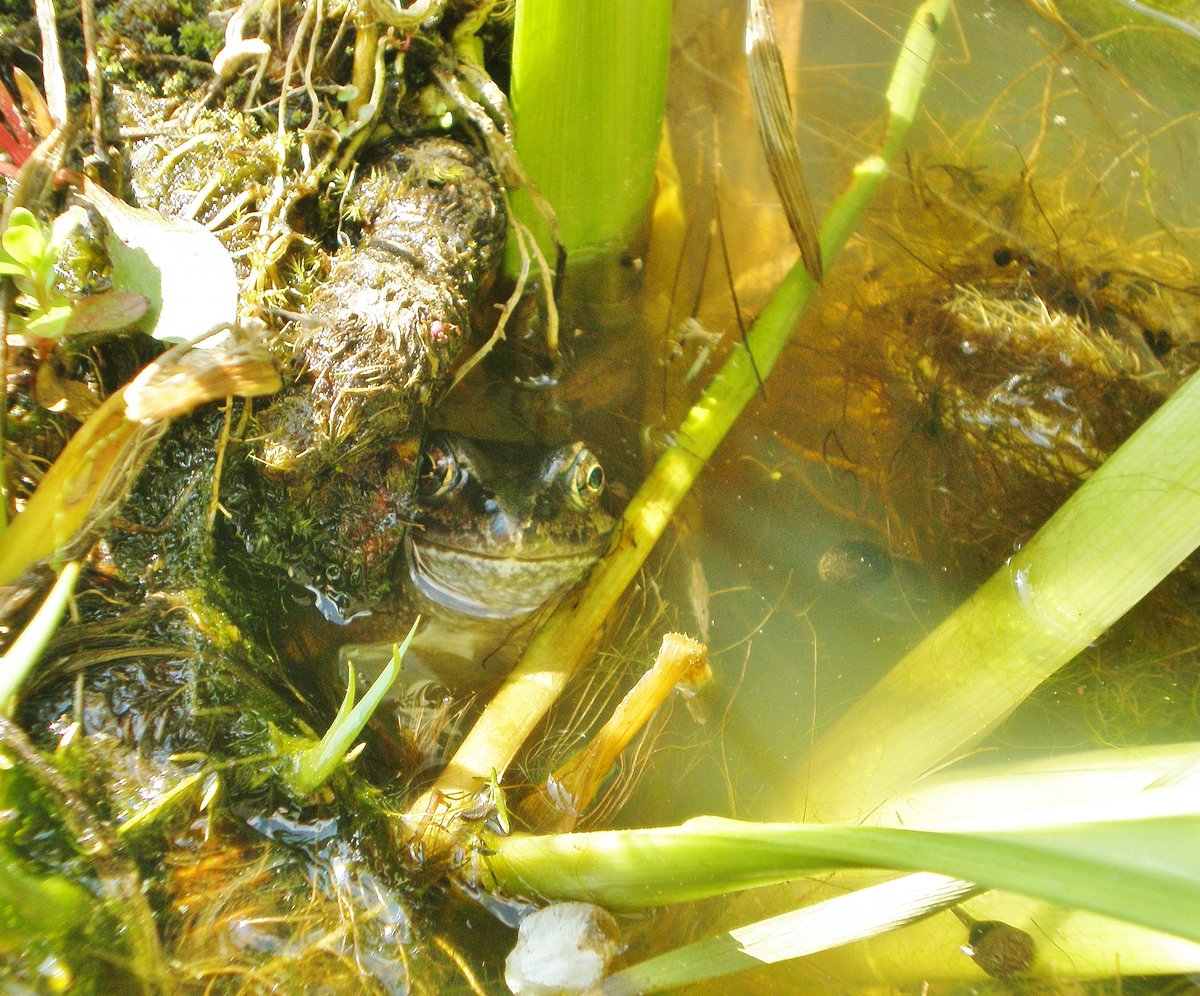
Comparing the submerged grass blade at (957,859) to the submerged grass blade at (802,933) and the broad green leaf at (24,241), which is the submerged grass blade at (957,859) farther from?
the broad green leaf at (24,241)

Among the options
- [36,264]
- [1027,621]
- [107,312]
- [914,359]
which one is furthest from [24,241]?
[914,359]

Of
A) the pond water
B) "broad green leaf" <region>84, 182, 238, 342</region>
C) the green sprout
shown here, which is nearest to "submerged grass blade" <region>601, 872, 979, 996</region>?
the pond water

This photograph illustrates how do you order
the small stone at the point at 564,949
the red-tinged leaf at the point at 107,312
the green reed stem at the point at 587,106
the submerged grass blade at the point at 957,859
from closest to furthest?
1. the submerged grass blade at the point at 957,859
2. the red-tinged leaf at the point at 107,312
3. the small stone at the point at 564,949
4. the green reed stem at the point at 587,106

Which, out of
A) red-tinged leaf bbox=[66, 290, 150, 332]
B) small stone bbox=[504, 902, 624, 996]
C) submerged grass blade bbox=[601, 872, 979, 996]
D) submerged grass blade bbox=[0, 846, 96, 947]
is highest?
red-tinged leaf bbox=[66, 290, 150, 332]

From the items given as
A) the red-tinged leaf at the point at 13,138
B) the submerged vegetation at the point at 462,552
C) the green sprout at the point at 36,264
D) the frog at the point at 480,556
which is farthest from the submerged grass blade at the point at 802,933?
the red-tinged leaf at the point at 13,138

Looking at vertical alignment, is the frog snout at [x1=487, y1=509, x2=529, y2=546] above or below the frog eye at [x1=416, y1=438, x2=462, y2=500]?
below

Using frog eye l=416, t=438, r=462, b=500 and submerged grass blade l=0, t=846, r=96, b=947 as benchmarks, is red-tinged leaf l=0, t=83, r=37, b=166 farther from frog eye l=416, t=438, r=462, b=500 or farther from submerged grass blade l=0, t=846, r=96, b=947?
submerged grass blade l=0, t=846, r=96, b=947

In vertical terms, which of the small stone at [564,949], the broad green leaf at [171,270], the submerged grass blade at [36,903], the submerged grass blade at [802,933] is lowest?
the small stone at [564,949]

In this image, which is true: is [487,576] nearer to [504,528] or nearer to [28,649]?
[504,528]
